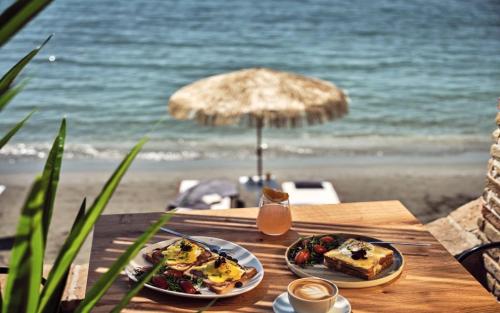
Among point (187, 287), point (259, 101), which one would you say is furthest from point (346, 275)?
point (259, 101)

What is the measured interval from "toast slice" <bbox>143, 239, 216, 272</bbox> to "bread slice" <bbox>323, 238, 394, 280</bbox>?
393mm

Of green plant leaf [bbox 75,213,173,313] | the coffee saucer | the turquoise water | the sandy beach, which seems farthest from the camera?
the turquoise water

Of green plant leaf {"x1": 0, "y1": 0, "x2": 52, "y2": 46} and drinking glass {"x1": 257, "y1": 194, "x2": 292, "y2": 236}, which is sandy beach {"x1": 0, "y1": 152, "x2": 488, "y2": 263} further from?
green plant leaf {"x1": 0, "y1": 0, "x2": 52, "y2": 46}

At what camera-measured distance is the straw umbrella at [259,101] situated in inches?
203

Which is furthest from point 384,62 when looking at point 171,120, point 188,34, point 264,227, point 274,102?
point 264,227

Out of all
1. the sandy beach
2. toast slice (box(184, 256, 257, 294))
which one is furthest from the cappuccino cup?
the sandy beach

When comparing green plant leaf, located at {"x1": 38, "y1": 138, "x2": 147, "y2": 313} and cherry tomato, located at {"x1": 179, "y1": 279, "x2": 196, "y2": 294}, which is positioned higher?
green plant leaf, located at {"x1": 38, "y1": 138, "x2": 147, "y2": 313}

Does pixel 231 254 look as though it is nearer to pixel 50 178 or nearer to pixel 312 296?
pixel 312 296

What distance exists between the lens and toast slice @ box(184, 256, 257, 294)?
193 centimetres

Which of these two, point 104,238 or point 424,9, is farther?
point 424,9

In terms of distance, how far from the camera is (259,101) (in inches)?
204

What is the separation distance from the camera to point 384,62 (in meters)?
17.3

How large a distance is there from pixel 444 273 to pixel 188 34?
19.5m

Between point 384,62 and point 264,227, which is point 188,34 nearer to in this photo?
point 384,62
